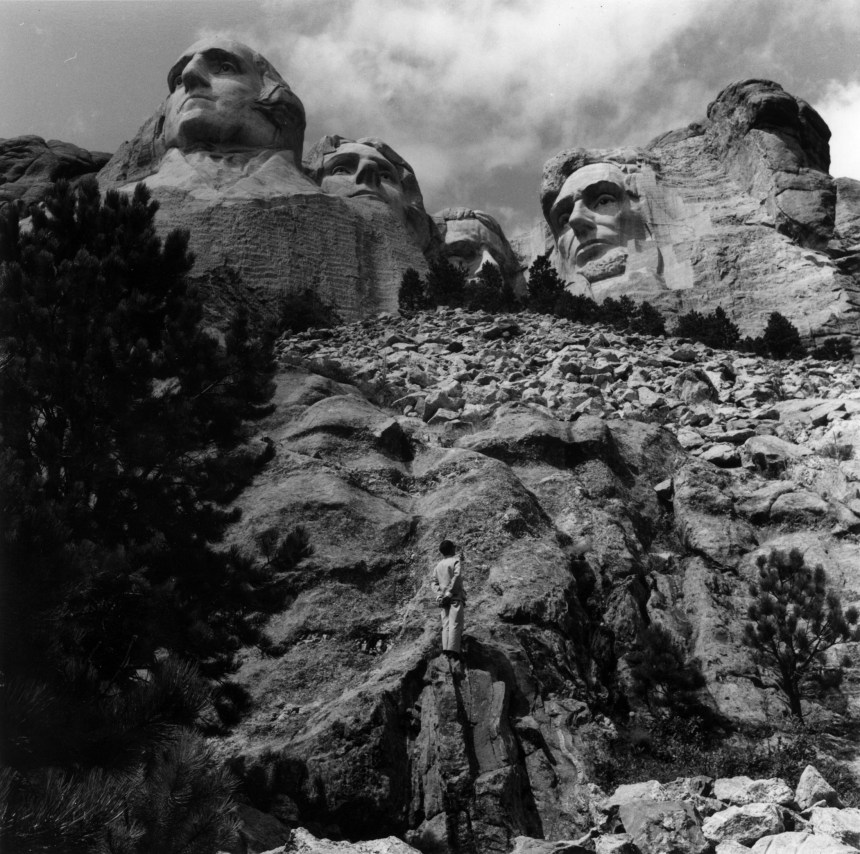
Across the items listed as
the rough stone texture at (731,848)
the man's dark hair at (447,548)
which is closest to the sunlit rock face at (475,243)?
the man's dark hair at (447,548)

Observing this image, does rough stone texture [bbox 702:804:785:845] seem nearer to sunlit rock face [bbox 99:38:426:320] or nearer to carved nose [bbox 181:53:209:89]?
sunlit rock face [bbox 99:38:426:320]

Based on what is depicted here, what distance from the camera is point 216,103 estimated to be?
1347 inches

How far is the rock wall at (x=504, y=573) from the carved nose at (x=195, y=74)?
19317 millimetres

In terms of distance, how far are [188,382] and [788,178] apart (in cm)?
3360

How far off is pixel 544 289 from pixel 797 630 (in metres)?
23.5

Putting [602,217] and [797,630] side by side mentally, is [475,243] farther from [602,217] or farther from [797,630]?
[797,630]

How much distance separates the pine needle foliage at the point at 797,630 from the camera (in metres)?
10.5

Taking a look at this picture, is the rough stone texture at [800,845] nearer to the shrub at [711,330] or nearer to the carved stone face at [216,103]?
the shrub at [711,330]

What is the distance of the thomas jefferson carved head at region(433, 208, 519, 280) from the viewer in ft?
143

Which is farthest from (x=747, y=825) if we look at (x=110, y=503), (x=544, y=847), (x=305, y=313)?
(x=305, y=313)

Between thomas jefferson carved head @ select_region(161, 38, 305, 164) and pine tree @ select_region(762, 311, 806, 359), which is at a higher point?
thomas jefferson carved head @ select_region(161, 38, 305, 164)

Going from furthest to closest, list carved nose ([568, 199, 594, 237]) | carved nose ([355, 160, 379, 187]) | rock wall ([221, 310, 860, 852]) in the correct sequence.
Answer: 1. carved nose ([568, 199, 594, 237])
2. carved nose ([355, 160, 379, 187])
3. rock wall ([221, 310, 860, 852])

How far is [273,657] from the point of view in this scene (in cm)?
1048

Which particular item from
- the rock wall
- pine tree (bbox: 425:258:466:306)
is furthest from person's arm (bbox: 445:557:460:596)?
pine tree (bbox: 425:258:466:306)
